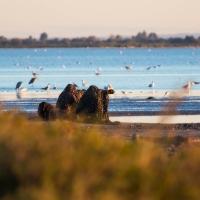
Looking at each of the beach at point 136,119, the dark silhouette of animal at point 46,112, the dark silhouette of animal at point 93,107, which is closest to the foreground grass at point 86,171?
the beach at point 136,119

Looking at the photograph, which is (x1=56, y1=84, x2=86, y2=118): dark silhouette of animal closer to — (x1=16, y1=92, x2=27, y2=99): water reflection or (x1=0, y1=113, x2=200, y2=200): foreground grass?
(x1=16, y1=92, x2=27, y2=99): water reflection

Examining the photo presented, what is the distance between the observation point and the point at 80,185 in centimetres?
378

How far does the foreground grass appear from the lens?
156 inches

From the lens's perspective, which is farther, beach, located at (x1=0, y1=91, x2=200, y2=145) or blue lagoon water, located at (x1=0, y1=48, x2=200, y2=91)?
blue lagoon water, located at (x1=0, y1=48, x2=200, y2=91)

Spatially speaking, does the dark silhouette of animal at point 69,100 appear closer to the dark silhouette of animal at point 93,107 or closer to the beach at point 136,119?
the beach at point 136,119

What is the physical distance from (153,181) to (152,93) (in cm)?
2791

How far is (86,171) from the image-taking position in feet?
14.0

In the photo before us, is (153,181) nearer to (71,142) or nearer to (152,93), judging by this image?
(71,142)

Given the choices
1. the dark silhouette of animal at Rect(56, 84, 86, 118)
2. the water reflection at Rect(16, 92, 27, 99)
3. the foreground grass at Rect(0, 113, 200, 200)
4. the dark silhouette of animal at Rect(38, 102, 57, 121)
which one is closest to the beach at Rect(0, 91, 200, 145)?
the water reflection at Rect(16, 92, 27, 99)

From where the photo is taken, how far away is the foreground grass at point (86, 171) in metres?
3.96

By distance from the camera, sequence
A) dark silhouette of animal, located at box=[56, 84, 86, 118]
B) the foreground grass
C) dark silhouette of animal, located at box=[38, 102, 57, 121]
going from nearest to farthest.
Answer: the foreground grass
dark silhouette of animal, located at box=[38, 102, 57, 121]
dark silhouette of animal, located at box=[56, 84, 86, 118]

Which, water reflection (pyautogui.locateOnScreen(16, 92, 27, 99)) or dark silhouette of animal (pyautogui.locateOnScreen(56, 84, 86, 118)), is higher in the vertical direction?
dark silhouette of animal (pyautogui.locateOnScreen(56, 84, 86, 118))

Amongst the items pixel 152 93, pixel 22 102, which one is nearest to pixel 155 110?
pixel 22 102

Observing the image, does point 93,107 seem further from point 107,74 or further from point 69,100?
point 107,74
